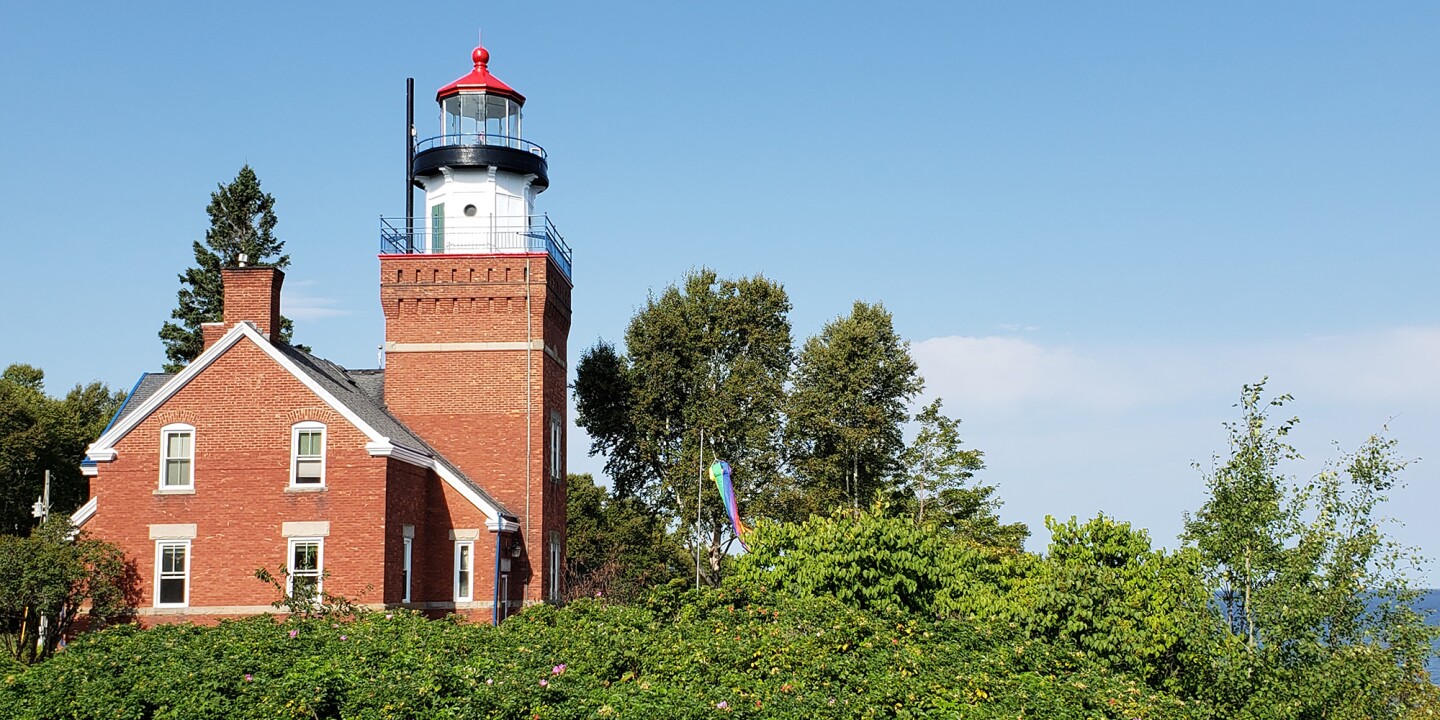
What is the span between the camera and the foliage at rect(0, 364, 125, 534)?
59094 millimetres

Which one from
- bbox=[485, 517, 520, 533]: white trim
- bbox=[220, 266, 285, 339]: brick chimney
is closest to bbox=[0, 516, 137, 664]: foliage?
bbox=[220, 266, 285, 339]: brick chimney

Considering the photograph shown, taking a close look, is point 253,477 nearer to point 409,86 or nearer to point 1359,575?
point 409,86

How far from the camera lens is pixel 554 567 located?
1490 inches

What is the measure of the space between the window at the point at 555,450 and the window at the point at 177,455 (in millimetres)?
10169

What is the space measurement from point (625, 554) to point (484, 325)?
21.4 m

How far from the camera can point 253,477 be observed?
30.4m

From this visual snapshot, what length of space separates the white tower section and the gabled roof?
5.09m

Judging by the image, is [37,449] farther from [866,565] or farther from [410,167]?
[866,565]

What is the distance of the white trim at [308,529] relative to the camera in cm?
3016

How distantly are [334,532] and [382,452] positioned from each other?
2.12m

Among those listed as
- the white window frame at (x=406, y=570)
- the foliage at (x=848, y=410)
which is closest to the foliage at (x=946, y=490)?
the foliage at (x=848, y=410)

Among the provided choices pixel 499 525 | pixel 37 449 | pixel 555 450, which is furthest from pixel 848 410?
pixel 37 449

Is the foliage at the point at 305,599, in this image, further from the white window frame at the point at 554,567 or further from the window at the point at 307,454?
the white window frame at the point at 554,567

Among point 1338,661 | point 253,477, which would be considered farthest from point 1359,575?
point 253,477
